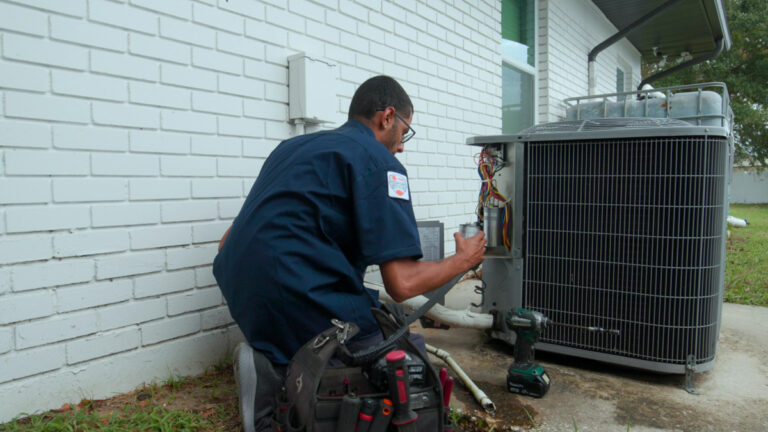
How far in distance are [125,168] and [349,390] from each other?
4.79 ft

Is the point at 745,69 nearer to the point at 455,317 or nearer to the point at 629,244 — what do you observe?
the point at 629,244

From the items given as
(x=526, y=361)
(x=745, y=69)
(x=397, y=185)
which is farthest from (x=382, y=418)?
(x=745, y=69)

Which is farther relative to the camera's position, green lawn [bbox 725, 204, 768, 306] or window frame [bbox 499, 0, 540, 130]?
window frame [bbox 499, 0, 540, 130]

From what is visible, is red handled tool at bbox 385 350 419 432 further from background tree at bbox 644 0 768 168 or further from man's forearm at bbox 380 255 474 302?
background tree at bbox 644 0 768 168

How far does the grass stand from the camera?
186 centimetres

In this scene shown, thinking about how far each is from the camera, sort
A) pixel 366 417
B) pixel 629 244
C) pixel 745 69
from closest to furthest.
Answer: pixel 366 417, pixel 629 244, pixel 745 69

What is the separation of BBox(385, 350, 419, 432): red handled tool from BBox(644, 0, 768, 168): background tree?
755 inches

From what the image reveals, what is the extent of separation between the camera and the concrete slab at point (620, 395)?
7.02 ft

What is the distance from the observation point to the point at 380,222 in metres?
1.66

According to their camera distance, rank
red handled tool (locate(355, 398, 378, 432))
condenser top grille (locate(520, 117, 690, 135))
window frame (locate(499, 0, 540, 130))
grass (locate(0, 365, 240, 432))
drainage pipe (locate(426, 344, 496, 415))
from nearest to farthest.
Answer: red handled tool (locate(355, 398, 378, 432))
grass (locate(0, 365, 240, 432))
drainage pipe (locate(426, 344, 496, 415))
condenser top grille (locate(520, 117, 690, 135))
window frame (locate(499, 0, 540, 130))

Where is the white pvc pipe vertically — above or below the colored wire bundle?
below

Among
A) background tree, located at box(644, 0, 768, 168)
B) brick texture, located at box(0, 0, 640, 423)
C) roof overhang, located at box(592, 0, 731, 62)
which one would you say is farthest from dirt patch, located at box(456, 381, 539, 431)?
background tree, located at box(644, 0, 768, 168)

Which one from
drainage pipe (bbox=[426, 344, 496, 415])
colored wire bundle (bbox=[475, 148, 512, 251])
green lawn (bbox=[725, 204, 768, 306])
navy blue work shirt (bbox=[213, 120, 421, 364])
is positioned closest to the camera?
navy blue work shirt (bbox=[213, 120, 421, 364])

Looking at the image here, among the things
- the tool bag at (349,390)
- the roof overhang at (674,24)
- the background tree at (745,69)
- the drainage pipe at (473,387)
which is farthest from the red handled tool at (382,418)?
the background tree at (745,69)
